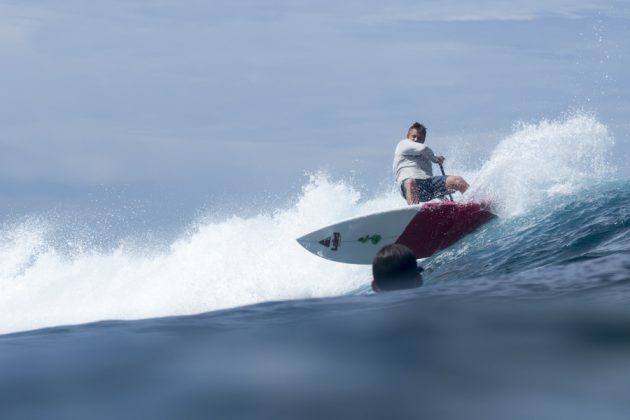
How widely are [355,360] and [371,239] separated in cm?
779

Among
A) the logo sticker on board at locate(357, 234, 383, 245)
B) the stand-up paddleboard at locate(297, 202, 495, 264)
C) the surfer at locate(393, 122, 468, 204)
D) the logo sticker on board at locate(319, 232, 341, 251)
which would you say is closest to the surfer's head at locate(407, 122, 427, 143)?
the surfer at locate(393, 122, 468, 204)

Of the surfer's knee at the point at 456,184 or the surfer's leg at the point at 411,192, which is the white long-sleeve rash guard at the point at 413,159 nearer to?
the surfer's leg at the point at 411,192

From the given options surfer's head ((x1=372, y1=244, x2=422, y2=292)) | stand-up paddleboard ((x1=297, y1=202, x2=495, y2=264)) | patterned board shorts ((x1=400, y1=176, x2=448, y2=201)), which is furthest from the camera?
patterned board shorts ((x1=400, y1=176, x2=448, y2=201))

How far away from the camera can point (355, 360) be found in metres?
2.31

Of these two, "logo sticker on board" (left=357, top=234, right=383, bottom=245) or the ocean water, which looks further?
"logo sticker on board" (left=357, top=234, right=383, bottom=245)

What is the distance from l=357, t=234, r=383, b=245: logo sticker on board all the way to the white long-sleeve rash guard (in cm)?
92

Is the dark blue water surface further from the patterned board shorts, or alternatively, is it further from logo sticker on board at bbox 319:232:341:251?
the patterned board shorts

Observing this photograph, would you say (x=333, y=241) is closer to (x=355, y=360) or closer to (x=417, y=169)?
(x=417, y=169)

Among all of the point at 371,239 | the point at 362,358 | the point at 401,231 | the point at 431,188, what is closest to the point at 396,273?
the point at 362,358

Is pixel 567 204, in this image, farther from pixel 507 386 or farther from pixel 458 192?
pixel 507 386

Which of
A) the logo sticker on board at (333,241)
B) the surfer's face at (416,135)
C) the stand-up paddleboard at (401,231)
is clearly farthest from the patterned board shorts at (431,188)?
the logo sticker on board at (333,241)

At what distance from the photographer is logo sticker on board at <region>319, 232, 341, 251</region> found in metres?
10.1

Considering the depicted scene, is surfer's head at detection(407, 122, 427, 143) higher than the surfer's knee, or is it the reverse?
surfer's head at detection(407, 122, 427, 143)

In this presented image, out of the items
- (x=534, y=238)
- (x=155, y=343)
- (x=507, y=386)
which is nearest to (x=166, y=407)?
(x=155, y=343)
